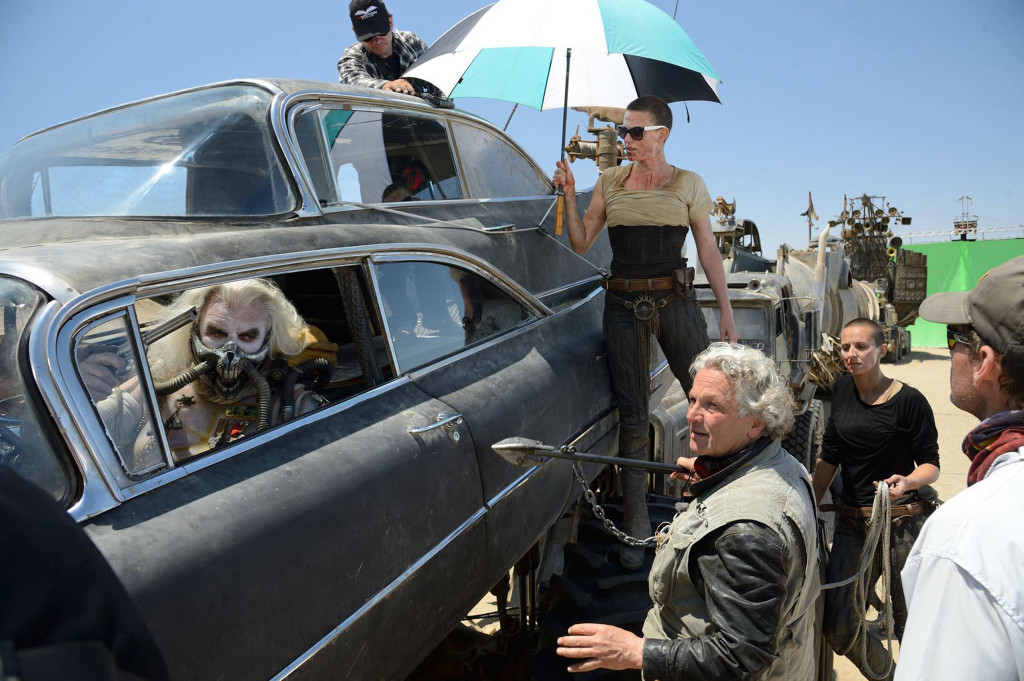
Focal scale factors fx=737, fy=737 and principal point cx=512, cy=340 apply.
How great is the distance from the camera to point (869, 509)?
11.8 ft

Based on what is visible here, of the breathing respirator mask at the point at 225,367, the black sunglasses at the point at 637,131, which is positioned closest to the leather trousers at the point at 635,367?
the black sunglasses at the point at 637,131

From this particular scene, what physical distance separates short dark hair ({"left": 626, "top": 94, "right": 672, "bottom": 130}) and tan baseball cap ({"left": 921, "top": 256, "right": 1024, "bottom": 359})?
6.49 ft

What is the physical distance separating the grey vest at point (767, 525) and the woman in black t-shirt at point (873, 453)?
1.52 metres

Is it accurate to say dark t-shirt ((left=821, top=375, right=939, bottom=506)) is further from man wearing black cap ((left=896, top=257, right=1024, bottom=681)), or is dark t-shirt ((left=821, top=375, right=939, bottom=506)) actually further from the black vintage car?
man wearing black cap ((left=896, top=257, right=1024, bottom=681))

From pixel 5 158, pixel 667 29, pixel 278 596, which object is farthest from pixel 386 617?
pixel 667 29

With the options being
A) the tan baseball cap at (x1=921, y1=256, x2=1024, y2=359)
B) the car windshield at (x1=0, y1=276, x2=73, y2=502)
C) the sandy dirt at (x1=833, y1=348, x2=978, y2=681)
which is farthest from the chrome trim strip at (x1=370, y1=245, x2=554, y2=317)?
the sandy dirt at (x1=833, y1=348, x2=978, y2=681)

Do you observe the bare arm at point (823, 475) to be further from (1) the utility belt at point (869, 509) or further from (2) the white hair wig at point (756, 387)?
(2) the white hair wig at point (756, 387)

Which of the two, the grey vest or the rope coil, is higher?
the grey vest

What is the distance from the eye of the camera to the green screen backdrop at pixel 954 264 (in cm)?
2181

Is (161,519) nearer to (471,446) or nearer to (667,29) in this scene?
(471,446)

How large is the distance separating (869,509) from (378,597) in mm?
2724

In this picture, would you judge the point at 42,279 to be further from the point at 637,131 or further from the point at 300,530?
the point at 637,131

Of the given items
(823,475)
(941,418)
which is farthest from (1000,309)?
(941,418)

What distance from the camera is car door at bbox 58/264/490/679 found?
4.66 ft
